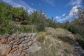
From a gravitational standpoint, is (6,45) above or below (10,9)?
below

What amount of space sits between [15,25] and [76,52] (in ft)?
7.57

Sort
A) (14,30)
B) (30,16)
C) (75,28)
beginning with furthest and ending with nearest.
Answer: (30,16) < (75,28) < (14,30)

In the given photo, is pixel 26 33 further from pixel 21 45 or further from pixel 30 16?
pixel 30 16

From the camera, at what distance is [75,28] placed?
8.25 m

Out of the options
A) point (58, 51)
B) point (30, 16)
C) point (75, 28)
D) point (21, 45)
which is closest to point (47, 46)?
point (58, 51)

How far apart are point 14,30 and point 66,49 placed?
1.85 metres

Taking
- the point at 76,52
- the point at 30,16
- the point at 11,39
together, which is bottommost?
the point at 76,52

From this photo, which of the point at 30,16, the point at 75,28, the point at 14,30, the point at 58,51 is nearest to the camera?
the point at 58,51

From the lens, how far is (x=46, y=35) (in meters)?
7.27

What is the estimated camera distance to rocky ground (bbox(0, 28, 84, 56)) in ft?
22.3

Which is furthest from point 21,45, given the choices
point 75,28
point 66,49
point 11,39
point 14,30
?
point 75,28

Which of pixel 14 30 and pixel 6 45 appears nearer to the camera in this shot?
pixel 6 45

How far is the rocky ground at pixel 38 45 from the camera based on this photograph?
22.3 feet

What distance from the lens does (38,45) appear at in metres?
6.89
